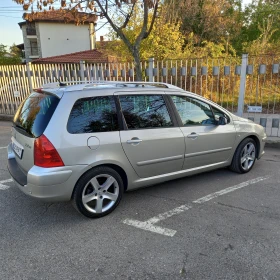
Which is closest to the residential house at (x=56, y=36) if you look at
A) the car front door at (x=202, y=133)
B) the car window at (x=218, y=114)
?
the car window at (x=218, y=114)

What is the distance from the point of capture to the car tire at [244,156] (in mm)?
4414

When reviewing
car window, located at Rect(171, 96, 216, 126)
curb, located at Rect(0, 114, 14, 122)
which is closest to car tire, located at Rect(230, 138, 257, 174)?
car window, located at Rect(171, 96, 216, 126)

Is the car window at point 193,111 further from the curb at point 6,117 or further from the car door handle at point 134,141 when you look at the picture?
the curb at point 6,117

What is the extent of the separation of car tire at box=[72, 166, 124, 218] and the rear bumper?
10 cm

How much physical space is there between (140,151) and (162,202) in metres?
0.81

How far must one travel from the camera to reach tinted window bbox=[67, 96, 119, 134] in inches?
117

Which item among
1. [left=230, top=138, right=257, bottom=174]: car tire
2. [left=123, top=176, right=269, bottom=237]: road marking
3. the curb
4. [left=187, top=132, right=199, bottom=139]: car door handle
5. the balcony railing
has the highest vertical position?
the balcony railing

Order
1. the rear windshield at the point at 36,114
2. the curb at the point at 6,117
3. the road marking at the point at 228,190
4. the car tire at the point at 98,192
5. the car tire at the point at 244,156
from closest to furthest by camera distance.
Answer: the rear windshield at the point at 36,114, the car tire at the point at 98,192, the road marking at the point at 228,190, the car tire at the point at 244,156, the curb at the point at 6,117

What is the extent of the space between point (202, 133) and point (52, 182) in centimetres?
221

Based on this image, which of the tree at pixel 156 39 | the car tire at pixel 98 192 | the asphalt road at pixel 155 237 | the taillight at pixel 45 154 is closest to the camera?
the asphalt road at pixel 155 237

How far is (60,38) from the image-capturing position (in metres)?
36.2

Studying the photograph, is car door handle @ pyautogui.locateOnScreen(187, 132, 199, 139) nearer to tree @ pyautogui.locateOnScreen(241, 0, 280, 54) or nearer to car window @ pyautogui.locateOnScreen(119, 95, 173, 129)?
car window @ pyautogui.locateOnScreen(119, 95, 173, 129)

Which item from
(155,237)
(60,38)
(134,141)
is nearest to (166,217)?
(155,237)

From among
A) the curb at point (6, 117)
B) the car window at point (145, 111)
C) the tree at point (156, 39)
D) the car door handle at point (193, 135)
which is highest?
the tree at point (156, 39)
